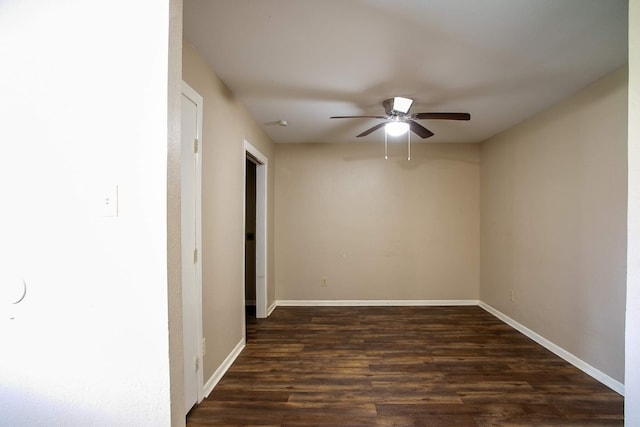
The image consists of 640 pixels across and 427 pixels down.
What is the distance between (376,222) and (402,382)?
2444 mm

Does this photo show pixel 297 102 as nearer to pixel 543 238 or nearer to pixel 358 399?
pixel 358 399

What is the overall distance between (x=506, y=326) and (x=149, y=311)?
3.90 m

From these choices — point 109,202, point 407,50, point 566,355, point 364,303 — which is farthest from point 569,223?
point 109,202

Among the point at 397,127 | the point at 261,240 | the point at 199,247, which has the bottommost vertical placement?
the point at 261,240

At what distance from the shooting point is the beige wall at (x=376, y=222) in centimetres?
440

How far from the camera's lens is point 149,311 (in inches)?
40.8

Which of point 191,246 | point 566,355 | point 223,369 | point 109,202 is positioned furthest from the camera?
point 566,355

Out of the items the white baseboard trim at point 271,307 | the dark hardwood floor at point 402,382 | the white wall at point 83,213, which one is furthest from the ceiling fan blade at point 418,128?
the white baseboard trim at point 271,307

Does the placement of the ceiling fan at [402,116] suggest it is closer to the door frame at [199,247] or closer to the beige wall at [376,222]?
the door frame at [199,247]

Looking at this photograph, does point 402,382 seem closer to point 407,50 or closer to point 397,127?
point 397,127

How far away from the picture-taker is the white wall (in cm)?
104

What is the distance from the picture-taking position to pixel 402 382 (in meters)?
2.30

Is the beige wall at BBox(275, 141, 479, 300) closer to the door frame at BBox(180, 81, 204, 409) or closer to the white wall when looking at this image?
the door frame at BBox(180, 81, 204, 409)

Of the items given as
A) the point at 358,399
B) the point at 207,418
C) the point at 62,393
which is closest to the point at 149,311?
the point at 62,393
